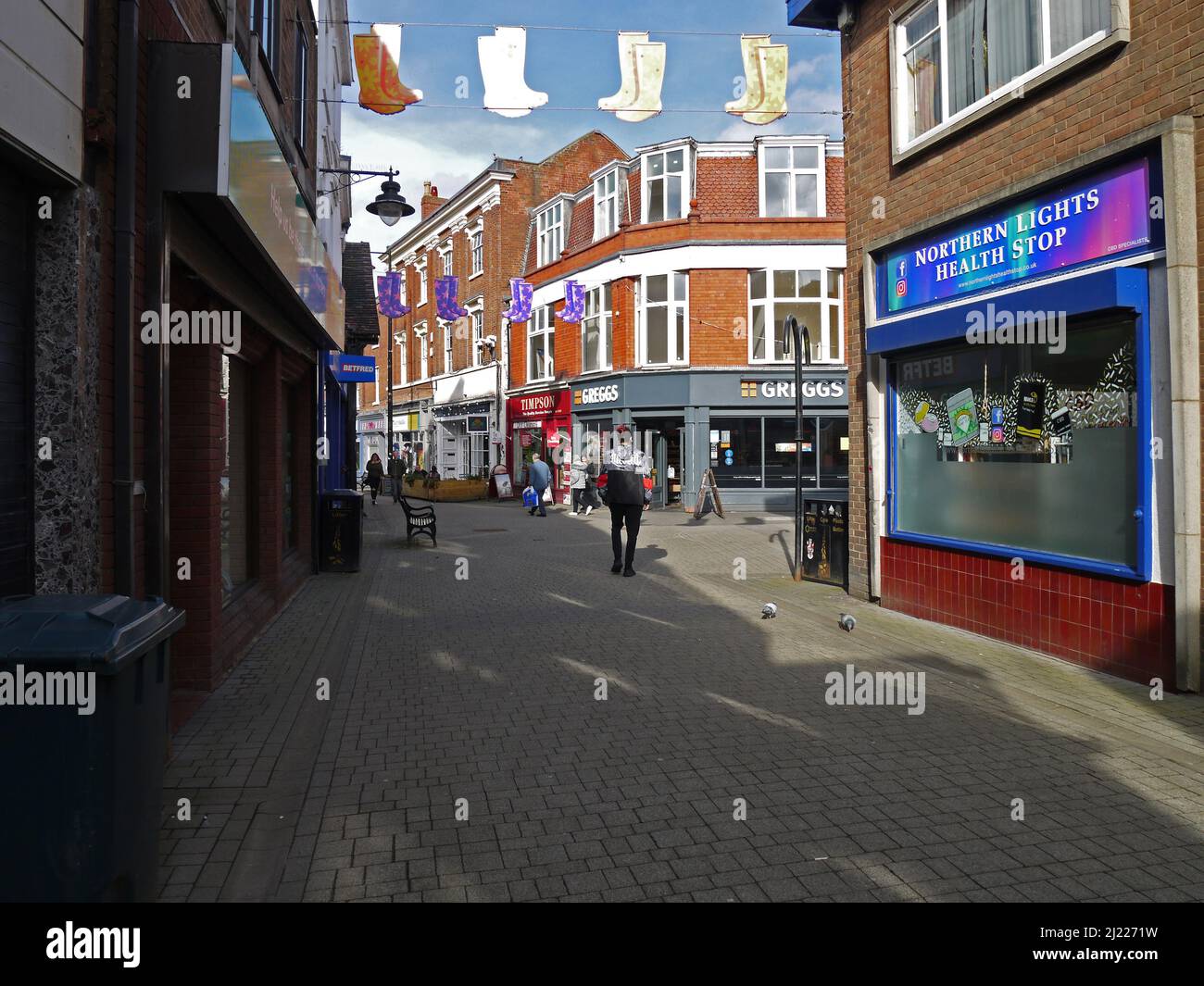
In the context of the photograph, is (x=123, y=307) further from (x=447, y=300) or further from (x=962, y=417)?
(x=447, y=300)

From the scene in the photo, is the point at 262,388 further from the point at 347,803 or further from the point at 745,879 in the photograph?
the point at 745,879

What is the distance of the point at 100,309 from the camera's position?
4.20 m

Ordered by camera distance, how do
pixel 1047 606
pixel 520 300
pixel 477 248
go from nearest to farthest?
pixel 1047 606 < pixel 520 300 < pixel 477 248

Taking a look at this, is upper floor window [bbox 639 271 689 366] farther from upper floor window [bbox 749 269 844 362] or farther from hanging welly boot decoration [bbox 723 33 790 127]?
hanging welly boot decoration [bbox 723 33 790 127]

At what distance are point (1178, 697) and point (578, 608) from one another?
5.40 meters

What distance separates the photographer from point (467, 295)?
37719mm

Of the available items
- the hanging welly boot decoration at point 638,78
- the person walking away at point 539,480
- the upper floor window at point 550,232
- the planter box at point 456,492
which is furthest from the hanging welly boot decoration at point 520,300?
the hanging welly boot decoration at point 638,78

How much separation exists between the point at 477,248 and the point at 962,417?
105 feet

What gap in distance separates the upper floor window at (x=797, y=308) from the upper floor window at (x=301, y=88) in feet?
49.6

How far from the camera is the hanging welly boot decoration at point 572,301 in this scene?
2666cm

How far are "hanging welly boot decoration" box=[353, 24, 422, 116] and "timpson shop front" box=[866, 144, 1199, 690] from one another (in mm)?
5586

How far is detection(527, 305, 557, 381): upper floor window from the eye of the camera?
30.9 meters

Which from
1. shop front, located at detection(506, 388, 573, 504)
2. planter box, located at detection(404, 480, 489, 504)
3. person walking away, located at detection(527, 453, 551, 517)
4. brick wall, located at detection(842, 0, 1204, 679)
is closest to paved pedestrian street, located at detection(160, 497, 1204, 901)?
brick wall, located at detection(842, 0, 1204, 679)

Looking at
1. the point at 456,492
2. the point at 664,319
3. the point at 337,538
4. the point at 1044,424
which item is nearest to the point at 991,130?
the point at 1044,424
